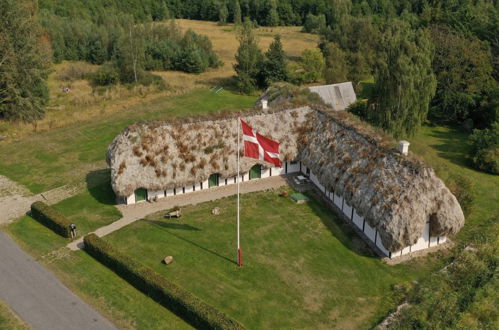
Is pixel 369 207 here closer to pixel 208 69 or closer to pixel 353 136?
pixel 353 136

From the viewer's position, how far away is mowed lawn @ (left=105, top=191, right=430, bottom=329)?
95.5 feet

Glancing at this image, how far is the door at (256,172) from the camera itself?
43.5 m

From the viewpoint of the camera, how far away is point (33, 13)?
256 ft

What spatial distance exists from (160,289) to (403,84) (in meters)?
30.1

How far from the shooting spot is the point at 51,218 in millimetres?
36562

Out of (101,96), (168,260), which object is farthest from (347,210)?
(101,96)

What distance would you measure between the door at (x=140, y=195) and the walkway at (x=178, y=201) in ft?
1.35

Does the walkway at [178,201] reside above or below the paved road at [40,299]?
above

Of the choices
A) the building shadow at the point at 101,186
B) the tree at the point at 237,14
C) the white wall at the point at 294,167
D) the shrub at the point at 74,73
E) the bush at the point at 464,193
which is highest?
the tree at the point at 237,14

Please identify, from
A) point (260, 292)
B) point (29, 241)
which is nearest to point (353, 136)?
point (260, 292)

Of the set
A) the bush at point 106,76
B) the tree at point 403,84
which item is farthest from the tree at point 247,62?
the tree at point 403,84

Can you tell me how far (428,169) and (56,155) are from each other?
35.2 meters

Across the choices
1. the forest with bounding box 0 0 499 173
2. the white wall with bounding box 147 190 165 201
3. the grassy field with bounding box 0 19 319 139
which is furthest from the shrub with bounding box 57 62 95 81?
the white wall with bounding box 147 190 165 201

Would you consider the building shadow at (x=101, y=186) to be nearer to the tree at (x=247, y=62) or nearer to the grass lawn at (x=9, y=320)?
the grass lawn at (x=9, y=320)
